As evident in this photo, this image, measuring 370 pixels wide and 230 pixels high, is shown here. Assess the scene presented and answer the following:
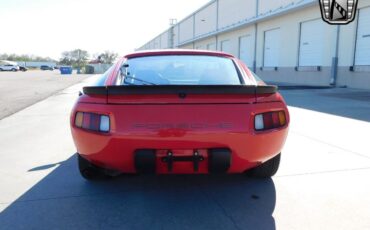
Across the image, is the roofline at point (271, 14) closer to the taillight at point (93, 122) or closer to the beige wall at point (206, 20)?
the beige wall at point (206, 20)

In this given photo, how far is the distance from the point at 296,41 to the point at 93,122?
59.4ft

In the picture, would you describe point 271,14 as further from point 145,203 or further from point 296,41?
point 145,203

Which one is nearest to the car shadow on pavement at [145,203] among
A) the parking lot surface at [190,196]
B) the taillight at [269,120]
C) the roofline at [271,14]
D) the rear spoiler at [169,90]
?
the parking lot surface at [190,196]

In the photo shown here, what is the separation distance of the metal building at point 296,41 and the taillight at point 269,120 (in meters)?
13.1

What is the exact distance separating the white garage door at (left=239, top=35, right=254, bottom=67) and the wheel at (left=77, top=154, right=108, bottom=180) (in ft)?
74.2

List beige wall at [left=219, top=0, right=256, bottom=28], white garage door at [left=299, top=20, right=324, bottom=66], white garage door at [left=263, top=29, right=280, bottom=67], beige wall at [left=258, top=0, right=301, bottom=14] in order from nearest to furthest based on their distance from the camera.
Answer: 1. white garage door at [left=299, top=20, right=324, bottom=66]
2. beige wall at [left=258, top=0, right=301, bottom=14]
3. white garage door at [left=263, top=29, right=280, bottom=67]
4. beige wall at [left=219, top=0, right=256, bottom=28]

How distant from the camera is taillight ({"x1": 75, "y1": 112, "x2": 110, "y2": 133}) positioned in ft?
8.36

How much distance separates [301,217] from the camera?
2.55m

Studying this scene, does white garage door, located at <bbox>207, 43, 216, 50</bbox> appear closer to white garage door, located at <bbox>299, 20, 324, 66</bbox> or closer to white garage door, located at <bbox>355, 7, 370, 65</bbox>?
white garage door, located at <bbox>299, 20, 324, 66</bbox>

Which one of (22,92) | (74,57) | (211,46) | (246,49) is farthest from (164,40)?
(74,57)

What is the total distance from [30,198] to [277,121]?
7.52 ft

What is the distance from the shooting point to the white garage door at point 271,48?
21072 millimetres

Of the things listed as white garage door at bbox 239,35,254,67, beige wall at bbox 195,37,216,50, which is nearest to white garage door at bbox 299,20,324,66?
white garage door at bbox 239,35,254,67


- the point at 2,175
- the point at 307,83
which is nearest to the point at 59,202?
the point at 2,175
